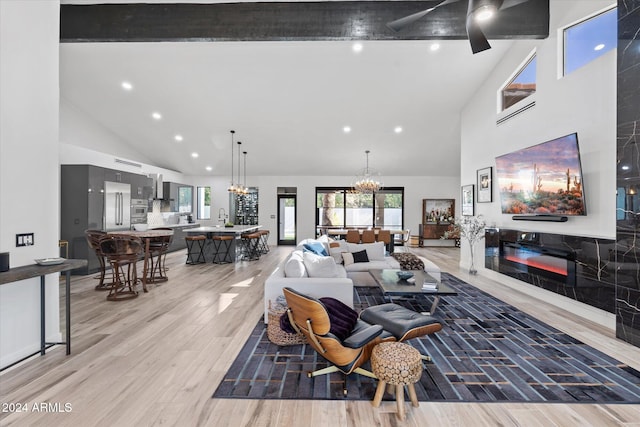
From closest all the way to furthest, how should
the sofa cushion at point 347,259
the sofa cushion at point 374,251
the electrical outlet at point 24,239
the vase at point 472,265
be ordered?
the electrical outlet at point 24,239 → the sofa cushion at point 347,259 → the sofa cushion at point 374,251 → the vase at point 472,265

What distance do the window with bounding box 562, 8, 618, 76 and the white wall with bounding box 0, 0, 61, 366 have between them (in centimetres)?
648

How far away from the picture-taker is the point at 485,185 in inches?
261

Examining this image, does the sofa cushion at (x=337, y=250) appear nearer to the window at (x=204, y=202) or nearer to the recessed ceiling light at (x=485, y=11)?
the recessed ceiling light at (x=485, y=11)

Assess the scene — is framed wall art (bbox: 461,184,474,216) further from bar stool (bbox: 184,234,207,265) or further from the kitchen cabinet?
the kitchen cabinet

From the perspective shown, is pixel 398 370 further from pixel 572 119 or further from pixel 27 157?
pixel 572 119

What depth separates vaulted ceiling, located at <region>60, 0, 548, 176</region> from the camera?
447cm

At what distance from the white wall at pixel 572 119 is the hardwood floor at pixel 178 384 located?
1491 millimetres

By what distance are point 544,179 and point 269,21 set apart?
4.87m

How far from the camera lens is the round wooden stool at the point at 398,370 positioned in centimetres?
205

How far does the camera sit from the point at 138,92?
6.92 meters

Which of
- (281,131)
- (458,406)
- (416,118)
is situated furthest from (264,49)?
(458,406)

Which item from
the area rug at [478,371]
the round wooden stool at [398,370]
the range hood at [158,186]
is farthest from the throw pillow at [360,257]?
the range hood at [158,186]

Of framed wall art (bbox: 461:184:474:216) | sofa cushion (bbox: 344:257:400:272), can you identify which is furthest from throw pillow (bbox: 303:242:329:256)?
framed wall art (bbox: 461:184:474:216)

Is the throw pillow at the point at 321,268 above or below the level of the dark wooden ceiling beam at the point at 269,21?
below
